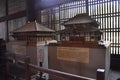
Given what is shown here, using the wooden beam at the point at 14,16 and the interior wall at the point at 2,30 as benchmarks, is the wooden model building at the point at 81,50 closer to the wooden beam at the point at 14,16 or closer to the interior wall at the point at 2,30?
the wooden beam at the point at 14,16

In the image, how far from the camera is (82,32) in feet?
12.2

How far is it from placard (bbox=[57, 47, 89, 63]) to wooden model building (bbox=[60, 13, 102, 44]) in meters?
0.23

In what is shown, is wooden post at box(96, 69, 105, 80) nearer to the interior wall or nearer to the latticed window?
the latticed window

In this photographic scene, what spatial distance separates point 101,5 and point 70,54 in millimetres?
2550

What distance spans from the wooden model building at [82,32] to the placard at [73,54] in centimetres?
23

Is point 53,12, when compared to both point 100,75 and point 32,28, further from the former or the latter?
point 100,75

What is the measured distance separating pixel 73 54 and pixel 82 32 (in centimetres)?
67

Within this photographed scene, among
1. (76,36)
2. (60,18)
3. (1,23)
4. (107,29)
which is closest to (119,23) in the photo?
(107,29)

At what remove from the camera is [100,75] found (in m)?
1.36

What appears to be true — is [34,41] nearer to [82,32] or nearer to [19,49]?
[19,49]

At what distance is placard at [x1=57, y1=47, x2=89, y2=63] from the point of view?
136 inches

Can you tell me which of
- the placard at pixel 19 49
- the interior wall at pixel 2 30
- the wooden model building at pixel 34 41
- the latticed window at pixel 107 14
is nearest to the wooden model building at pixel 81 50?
the wooden model building at pixel 34 41

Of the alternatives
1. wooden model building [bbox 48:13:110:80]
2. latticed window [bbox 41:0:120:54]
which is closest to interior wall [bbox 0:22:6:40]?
latticed window [bbox 41:0:120:54]

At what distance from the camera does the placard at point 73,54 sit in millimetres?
3443
